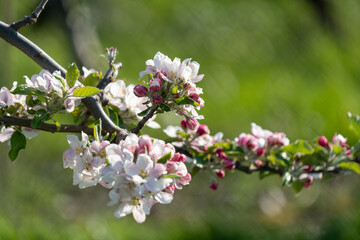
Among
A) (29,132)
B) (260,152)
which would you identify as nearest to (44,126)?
(29,132)

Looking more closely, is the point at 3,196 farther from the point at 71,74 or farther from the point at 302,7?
the point at 302,7

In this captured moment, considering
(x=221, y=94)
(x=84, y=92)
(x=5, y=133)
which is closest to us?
(x=84, y=92)

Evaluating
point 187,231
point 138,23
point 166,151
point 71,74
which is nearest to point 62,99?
point 71,74

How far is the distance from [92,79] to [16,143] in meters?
0.15

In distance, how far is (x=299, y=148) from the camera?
0.93 meters

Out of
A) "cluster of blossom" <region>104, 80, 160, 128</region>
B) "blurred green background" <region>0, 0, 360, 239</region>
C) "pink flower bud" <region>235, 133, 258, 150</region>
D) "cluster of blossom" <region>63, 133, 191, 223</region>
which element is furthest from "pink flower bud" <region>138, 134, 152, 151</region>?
"blurred green background" <region>0, 0, 360, 239</region>

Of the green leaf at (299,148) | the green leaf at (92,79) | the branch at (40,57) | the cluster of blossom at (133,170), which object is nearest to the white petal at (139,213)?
the cluster of blossom at (133,170)

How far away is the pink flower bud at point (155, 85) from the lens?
0.71 metres

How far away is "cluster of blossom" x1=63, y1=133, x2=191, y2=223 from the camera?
1.96 feet

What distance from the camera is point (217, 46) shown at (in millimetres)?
4074

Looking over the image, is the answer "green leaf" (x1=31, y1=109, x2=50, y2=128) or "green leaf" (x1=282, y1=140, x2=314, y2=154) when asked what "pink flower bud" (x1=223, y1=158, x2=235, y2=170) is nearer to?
"green leaf" (x1=282, y1=140, x2=314, y2=154)

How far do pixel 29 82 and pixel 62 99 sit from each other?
0.16 feet

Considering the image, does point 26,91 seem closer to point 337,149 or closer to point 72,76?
point 72,76

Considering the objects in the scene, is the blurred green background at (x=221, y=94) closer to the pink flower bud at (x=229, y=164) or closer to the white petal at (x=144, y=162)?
the pink flower bud at (x=229, y=164)
